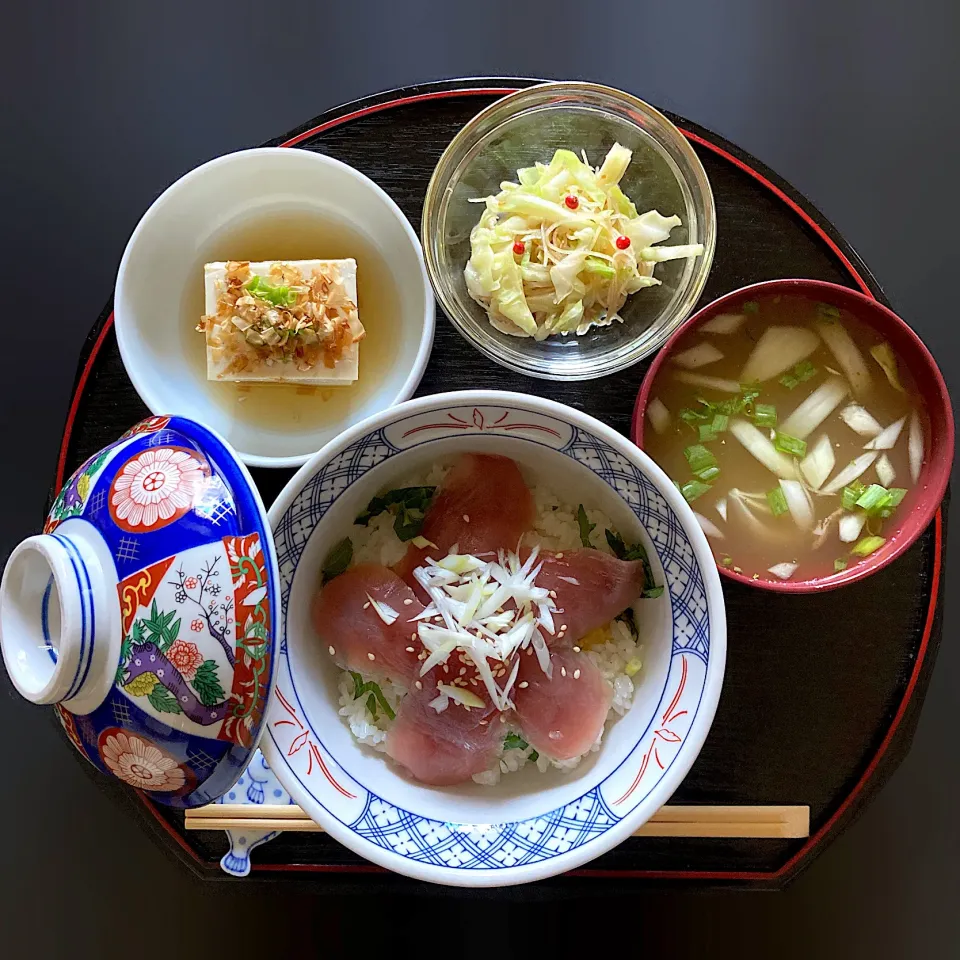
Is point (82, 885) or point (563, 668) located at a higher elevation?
point (563, 668)

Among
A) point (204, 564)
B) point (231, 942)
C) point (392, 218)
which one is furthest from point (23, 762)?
point (392, 218)

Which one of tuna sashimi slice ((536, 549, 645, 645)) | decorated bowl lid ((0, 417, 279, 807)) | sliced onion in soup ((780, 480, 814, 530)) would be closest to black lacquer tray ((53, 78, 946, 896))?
sliced onion in soup ((780, 480, 814, 530))

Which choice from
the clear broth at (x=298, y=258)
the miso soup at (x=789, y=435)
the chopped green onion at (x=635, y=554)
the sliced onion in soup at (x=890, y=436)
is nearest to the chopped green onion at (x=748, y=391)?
the miso soup at (x=789, y=435)

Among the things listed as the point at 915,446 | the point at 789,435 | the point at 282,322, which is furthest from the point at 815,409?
the point at 282,322

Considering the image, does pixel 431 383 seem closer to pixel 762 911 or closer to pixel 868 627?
pixel 868 627

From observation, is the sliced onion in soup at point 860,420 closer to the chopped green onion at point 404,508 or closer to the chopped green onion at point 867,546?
the chopped green onion at point 867,546

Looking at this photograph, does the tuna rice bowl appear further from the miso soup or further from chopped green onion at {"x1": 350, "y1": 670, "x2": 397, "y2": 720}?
the miso soup
